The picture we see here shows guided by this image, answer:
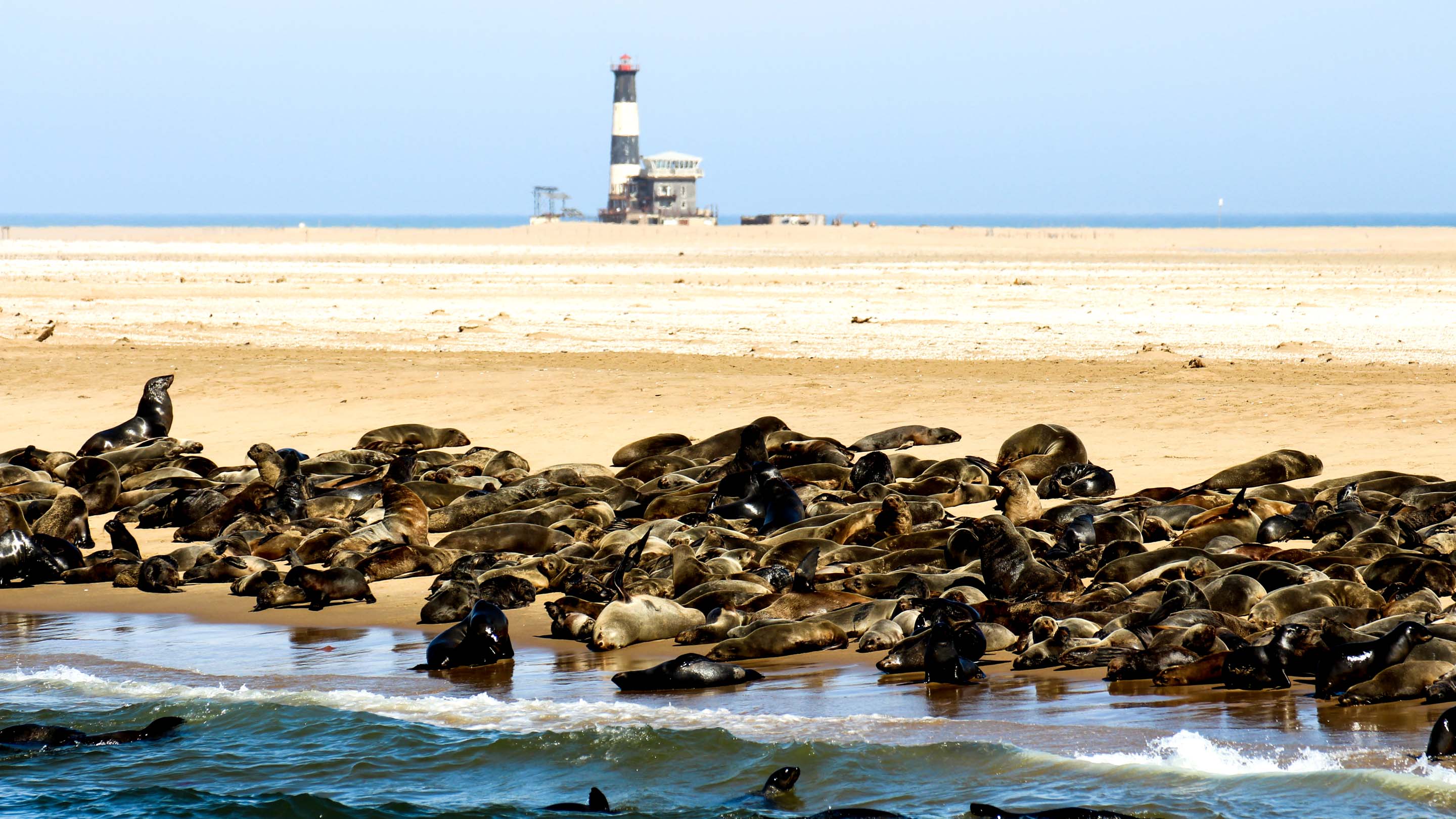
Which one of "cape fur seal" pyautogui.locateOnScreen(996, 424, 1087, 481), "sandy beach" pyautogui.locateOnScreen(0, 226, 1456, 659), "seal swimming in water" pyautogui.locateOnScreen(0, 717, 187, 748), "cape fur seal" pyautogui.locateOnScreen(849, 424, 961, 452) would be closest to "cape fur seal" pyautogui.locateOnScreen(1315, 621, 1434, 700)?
"sandy beach" pyautogui.locateOnScreen(0, 226, 1456, 659)

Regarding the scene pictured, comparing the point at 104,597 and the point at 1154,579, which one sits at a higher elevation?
the point at 1154,579

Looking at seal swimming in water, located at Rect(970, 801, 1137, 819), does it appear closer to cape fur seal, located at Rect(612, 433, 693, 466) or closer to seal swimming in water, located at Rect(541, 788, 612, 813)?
seal swimming in water, located at Rect(541, 788, 612, 813)

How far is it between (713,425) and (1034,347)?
831cm

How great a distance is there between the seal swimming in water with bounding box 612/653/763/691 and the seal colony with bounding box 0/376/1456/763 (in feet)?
0.03

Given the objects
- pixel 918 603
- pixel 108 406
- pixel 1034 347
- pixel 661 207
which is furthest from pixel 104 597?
pixel 661 207

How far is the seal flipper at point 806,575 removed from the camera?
7949 millimetres

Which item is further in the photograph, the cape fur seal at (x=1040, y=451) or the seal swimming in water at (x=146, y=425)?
the seal swimming in water at (x=146, y=425)

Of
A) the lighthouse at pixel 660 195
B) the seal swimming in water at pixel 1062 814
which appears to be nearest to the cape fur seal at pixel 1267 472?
the seal swimming in water at pixel 1062 814

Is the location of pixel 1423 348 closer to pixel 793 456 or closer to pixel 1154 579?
pixel 793 456

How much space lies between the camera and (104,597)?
31.0ft

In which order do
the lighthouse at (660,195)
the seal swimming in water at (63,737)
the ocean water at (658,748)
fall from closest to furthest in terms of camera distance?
1. the ocean water at (658,748)
2. the seal swimming in water at (63,737)
3. the lighthouse at (660,195)

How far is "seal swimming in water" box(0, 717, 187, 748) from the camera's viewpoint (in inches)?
263

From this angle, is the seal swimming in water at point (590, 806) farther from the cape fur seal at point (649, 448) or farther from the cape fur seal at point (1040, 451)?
the cape fur seal at point (649, 448)

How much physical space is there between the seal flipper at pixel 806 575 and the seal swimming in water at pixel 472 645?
1507 millimetres
